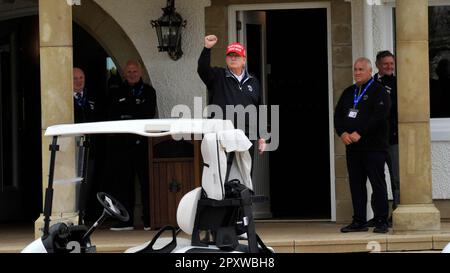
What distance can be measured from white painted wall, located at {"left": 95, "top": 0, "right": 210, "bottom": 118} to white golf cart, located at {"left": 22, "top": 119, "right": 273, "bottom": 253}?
6.31 metres

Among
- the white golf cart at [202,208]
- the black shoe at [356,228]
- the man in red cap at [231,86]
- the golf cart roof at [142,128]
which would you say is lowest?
the black shoe at [356,228]

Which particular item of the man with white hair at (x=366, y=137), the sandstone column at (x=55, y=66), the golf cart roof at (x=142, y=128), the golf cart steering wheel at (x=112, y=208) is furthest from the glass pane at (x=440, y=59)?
the golf cart steering wheel at (x=112, y=208)

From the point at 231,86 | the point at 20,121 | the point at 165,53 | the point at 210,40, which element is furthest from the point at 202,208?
the point at 20,121

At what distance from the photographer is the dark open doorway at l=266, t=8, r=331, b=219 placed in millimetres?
16750

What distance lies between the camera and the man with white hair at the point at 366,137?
43.1ft

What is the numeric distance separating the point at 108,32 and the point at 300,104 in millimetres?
3043

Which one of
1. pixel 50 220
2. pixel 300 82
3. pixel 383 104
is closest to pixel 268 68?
pixel 300 82

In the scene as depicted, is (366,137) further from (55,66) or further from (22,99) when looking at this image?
(22,99)

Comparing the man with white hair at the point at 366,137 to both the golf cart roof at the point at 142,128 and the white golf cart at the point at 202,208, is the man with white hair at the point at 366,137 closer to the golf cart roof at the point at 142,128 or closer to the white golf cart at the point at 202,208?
the white golf cart at the point at 202,208

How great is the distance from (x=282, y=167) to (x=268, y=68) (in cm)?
174

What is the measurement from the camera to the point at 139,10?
601 inches

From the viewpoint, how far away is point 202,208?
8.60m

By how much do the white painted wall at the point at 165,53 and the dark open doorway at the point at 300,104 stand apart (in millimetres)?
1702

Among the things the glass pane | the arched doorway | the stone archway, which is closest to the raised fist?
the stone archway
